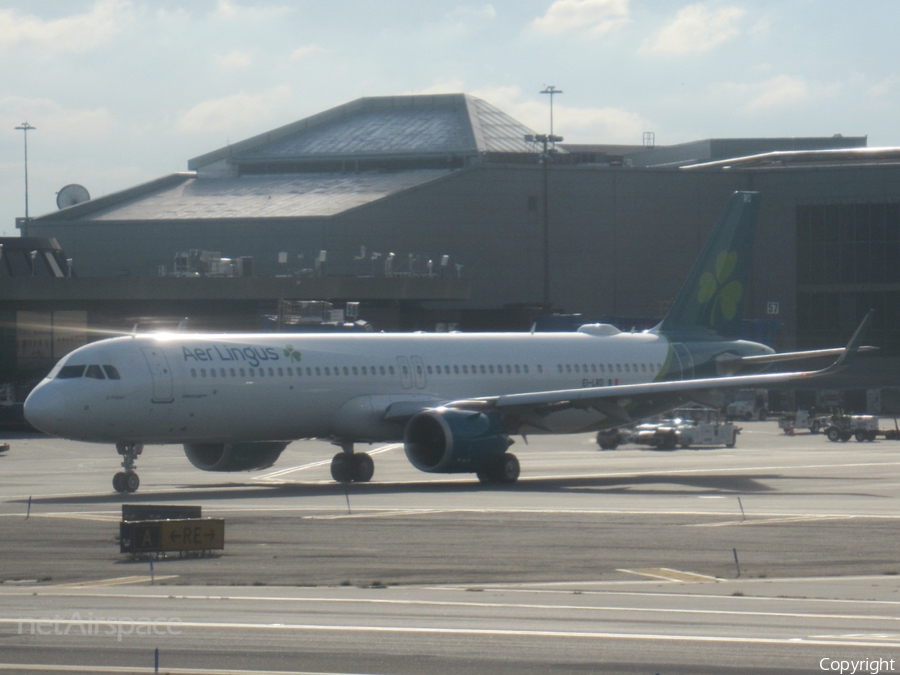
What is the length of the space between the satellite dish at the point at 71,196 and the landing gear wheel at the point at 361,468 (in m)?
80.0

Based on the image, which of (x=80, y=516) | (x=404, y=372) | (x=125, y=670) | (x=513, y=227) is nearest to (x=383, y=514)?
(x=80, y=516)

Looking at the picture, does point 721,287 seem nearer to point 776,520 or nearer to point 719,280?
point 719,280

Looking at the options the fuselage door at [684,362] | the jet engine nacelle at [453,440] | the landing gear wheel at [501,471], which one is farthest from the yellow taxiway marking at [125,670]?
the fuselage door at [684,362]

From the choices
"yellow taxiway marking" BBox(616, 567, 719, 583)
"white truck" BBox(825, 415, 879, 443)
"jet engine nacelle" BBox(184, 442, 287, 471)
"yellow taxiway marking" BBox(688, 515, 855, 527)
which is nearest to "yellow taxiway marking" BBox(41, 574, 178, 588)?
"yellow taxiway marking" BBox(616, 567, 719, 583)

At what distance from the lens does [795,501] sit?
103ft

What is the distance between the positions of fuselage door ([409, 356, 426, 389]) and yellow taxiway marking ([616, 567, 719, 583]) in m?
20.3

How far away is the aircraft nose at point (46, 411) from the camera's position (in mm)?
33219

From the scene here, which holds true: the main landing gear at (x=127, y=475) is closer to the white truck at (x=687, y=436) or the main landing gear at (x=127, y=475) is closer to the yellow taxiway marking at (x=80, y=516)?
the yellow taxiway marking at (x=80, y=516)

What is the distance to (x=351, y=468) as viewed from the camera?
39500mm

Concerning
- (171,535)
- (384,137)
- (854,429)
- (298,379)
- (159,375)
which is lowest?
(854,429)

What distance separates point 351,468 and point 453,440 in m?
4.90

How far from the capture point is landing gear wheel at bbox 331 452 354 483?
39.5 m

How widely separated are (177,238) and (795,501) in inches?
2930

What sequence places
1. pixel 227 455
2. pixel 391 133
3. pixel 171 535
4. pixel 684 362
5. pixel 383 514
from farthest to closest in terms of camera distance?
pixel 391 133 < pixel 684 362 < pixel 227 455 < pixel 383 514 < pixel 171 535
